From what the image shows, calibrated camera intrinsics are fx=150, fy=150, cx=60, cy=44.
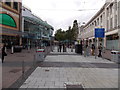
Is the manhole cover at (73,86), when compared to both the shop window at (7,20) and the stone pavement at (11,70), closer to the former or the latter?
the stone pavement at (11,70)

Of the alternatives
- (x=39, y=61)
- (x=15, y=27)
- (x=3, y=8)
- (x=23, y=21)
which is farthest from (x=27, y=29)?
(x=39, y=61)

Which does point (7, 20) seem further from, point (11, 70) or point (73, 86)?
point (73, 86)

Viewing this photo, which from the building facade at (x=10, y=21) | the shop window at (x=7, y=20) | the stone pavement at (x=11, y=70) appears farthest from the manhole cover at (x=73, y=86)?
the shop window at (x=7, y=20)

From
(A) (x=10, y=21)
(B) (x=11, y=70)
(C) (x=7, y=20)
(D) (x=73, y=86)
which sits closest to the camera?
(D) (x=73, y=86)

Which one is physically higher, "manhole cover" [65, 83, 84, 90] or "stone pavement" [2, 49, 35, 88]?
"stone pavement" [2, 49, 35, 88]

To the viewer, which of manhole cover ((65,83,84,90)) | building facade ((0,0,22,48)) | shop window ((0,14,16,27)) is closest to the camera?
manhole cover ((65,83,84,90))

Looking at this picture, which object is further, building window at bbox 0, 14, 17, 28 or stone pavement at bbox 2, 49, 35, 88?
building window at bbox 0, 14, 17, 28

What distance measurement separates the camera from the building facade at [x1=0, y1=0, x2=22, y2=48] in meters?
29.9

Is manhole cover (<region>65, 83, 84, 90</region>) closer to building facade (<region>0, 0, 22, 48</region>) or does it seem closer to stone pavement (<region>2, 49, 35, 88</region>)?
stone pavement (<region>2, 49, 35, 88</region>)

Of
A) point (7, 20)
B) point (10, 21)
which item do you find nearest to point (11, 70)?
point (7, 20)

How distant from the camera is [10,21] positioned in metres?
33.6

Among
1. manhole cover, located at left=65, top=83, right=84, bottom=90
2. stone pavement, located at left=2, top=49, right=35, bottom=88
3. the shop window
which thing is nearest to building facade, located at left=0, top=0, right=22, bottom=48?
the shop window

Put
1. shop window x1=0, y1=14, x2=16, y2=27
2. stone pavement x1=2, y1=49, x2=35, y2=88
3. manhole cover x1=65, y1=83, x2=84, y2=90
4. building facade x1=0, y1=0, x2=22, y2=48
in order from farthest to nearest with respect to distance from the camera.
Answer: building facade x1=0, y1=0, x2=22, y2=48 → shop window x1=0, y1=14, x2=16, y2=27 → stone pavement x1=2, y1=49, x2=35, y2=88 → manhole cover x1=65, y1=83, x2=84, y2=90

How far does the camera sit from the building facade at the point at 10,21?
98.1ft
